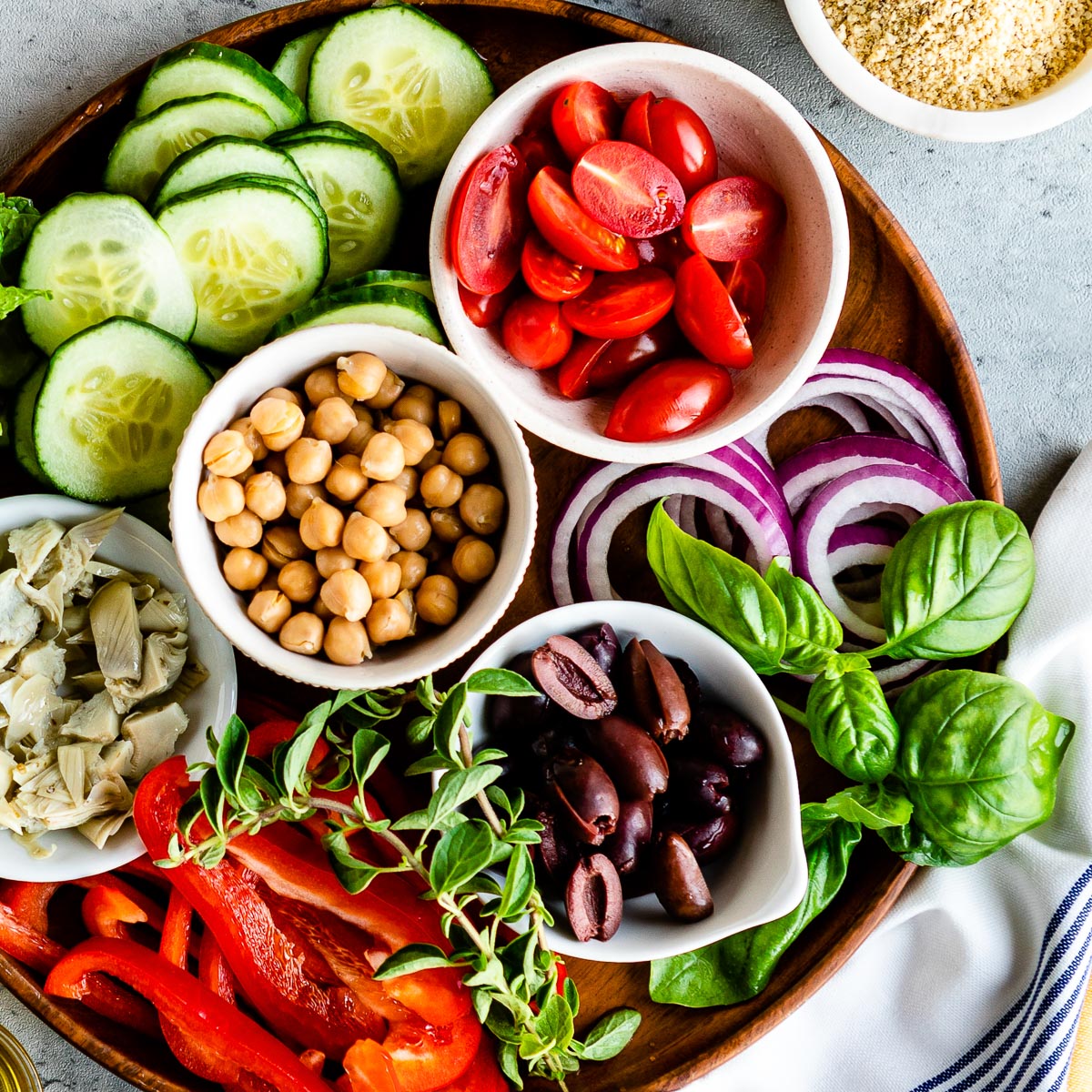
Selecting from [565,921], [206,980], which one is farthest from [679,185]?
[206,980]

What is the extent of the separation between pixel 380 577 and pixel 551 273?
478 millimetres

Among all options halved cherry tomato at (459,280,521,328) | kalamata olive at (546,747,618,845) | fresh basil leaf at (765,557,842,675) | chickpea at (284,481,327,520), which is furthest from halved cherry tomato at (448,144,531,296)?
kalamata olive at (546,747,618,845)

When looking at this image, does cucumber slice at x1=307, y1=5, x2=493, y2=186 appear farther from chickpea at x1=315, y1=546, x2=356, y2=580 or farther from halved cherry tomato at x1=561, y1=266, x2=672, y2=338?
chickpea at x1=315, y1=546, x2=356, y2=580

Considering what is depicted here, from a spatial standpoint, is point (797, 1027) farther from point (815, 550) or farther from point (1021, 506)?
point (1021, 506)

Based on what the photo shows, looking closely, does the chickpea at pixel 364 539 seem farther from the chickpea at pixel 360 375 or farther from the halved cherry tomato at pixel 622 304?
the halved cherry tomato at pixel 622 304

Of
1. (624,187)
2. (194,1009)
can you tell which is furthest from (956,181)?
(194,1009)

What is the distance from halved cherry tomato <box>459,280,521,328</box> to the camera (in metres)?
1.53

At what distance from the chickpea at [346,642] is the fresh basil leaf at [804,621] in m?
0.56

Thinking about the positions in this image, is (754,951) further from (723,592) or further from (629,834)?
(723,592)

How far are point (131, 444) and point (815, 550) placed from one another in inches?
40.0

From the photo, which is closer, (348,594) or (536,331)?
(348,594)

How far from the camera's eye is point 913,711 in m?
1.53

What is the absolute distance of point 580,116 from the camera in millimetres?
1485

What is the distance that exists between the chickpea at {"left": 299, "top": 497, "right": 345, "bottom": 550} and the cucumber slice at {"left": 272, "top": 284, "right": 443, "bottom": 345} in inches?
9.9
